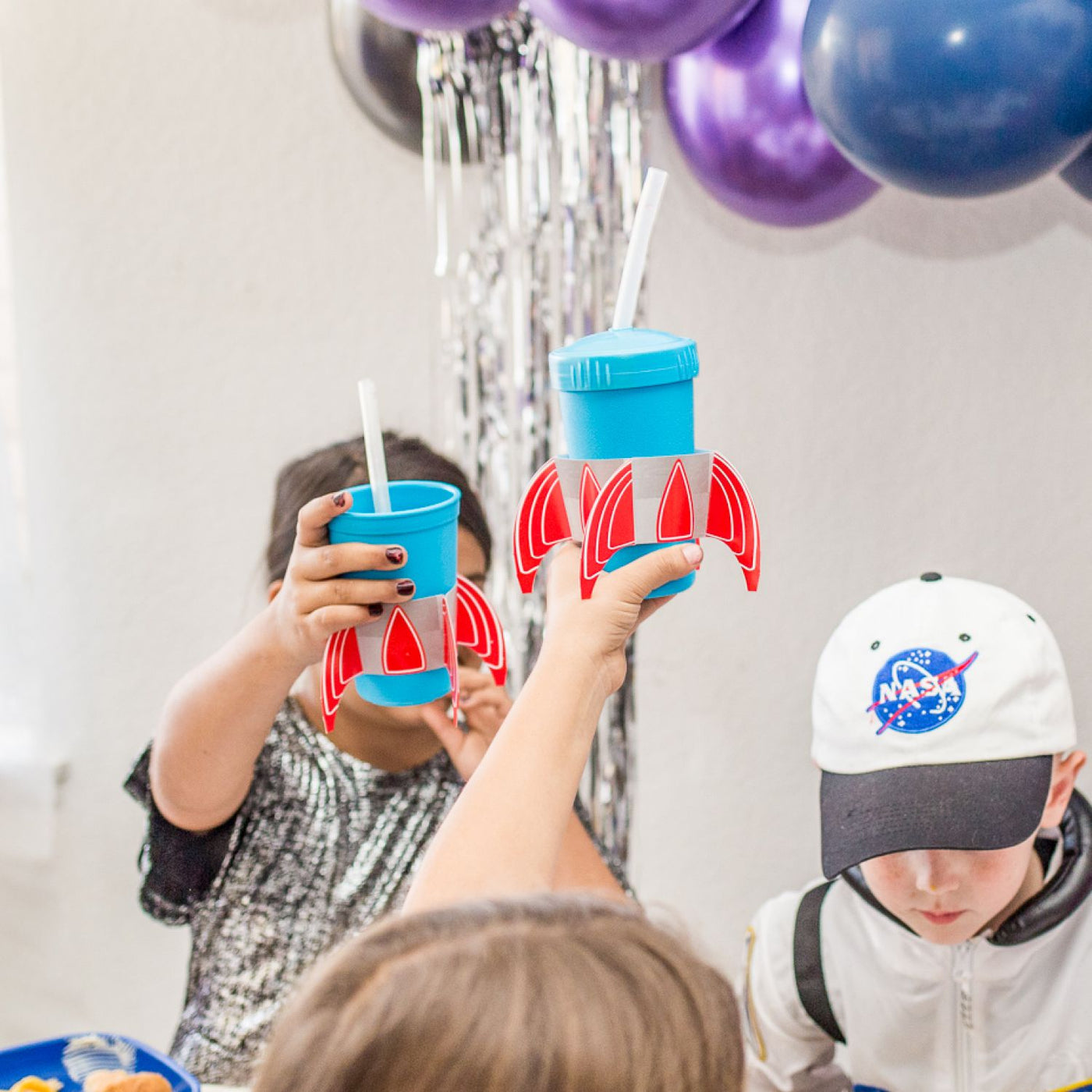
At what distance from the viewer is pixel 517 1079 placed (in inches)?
18.4

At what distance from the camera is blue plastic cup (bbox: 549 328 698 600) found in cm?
70

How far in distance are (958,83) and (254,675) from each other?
0.67 meters

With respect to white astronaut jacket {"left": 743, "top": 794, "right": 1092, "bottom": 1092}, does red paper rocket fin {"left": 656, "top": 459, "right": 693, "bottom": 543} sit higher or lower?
higher

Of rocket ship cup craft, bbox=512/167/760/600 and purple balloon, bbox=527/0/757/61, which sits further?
purple balloon, bbox=527/0/757/61

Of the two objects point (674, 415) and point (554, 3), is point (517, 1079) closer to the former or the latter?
point (674, 415)

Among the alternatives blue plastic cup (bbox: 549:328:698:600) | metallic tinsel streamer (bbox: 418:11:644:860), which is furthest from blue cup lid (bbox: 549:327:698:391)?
metallic tinsel streamer (bbox: 418:11:644:860)

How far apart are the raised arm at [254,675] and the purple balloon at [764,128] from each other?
0.57m

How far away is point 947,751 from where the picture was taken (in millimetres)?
1032

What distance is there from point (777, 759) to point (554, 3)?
945 millimetres

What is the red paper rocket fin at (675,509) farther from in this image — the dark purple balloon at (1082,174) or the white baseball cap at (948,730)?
the dark purple balloon at (1082,174)

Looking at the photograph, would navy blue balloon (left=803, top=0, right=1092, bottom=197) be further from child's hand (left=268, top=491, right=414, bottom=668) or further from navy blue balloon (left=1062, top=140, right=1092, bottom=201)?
child's hand (left=268, top=491, right=414, bottom=668)

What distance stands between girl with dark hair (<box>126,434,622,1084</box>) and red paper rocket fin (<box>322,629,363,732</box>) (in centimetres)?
25

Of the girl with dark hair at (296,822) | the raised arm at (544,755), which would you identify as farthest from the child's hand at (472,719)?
the raised arm at (544,755)

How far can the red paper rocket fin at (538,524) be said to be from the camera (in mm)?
782
